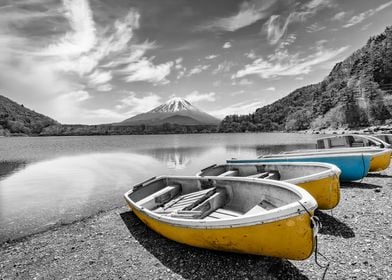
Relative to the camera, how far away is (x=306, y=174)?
36.2 ft

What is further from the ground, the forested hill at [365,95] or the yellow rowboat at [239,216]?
the forested hill at [365,95]

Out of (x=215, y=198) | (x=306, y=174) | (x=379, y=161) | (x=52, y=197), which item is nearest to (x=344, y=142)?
(x=379, y=161)

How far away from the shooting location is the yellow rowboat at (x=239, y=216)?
526cm

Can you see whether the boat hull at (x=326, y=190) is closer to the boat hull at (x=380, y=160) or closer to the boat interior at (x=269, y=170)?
the boat interior at (x=269, y=170)

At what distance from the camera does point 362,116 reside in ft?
404

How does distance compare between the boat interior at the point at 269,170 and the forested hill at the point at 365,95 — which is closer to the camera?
the boat interior at the point at 269,170

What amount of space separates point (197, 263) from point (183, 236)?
84 centimetres

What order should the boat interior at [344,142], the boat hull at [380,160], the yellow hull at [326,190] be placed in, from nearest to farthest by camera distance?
the yellow hull at [326,190] → the boat hull at [380,160] → the boat interior at [344,142]

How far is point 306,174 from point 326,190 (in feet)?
7.90

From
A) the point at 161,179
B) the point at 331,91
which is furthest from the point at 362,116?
the point at 161,179

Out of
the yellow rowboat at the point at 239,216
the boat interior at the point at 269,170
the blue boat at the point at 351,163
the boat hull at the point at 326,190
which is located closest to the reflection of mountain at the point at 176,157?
the boat interior at the point at 269,170

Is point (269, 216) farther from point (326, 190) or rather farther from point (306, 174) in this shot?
point (306, 174)

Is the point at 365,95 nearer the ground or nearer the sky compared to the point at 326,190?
nearer the sky

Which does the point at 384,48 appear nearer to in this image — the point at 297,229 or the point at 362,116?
the point at 362,116
